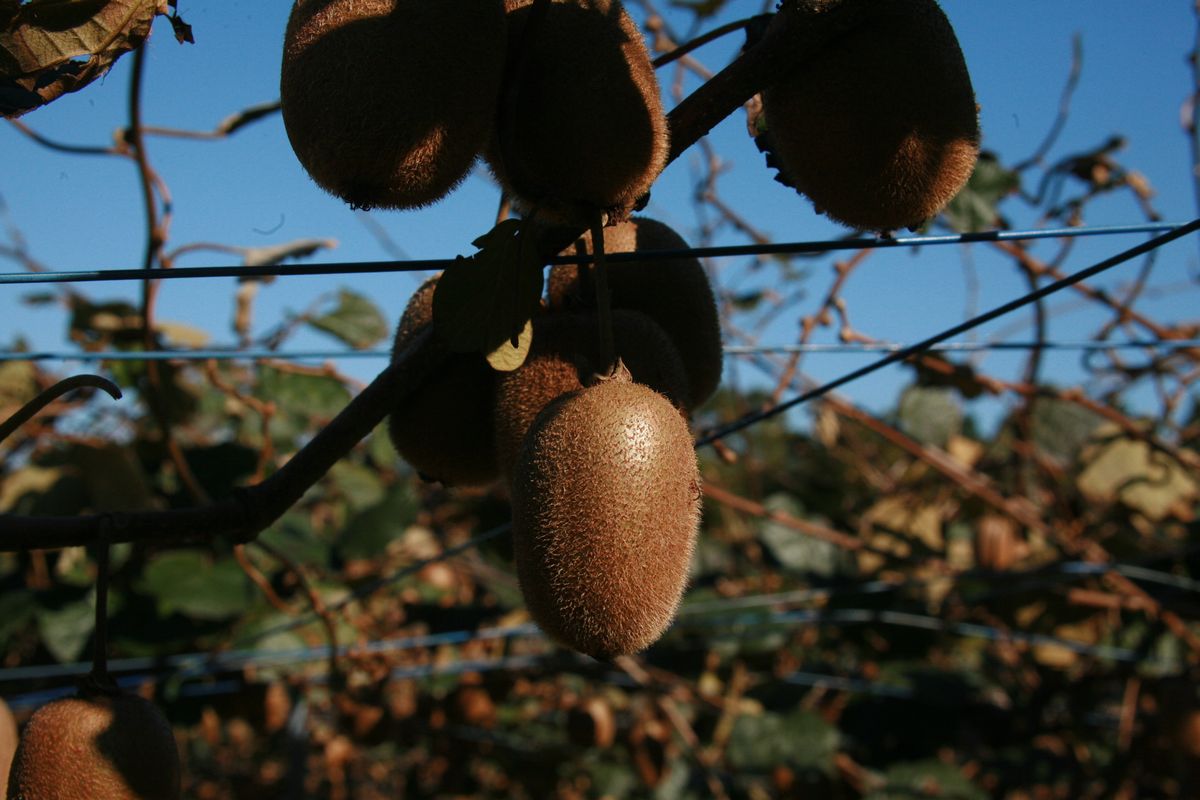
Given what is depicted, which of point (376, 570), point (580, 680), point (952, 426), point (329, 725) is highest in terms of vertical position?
point (952, 426)

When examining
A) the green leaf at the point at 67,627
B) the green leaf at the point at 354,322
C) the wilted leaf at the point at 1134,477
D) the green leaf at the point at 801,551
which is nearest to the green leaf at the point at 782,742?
the green leaf at the point at 801,551

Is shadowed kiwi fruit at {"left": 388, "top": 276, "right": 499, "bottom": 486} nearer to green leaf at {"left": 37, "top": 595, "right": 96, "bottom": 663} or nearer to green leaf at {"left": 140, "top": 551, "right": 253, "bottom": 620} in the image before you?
green leaf at {"left": 140, "top": 551, "right": 253, "bottom": 620}

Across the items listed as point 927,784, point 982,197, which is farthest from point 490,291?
point 927,784

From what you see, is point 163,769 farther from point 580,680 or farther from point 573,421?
point 580,680

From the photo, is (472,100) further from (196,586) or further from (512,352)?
(196,586)

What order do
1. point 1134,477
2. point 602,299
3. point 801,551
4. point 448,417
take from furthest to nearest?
point 801,551, point 1134,477, point 448,417, point 602,299

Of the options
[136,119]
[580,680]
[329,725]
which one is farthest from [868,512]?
[136,119]

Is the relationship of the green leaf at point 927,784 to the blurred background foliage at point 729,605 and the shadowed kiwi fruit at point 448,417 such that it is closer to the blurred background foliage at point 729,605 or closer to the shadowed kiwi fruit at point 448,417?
the blurred background foliage at point 729,605
